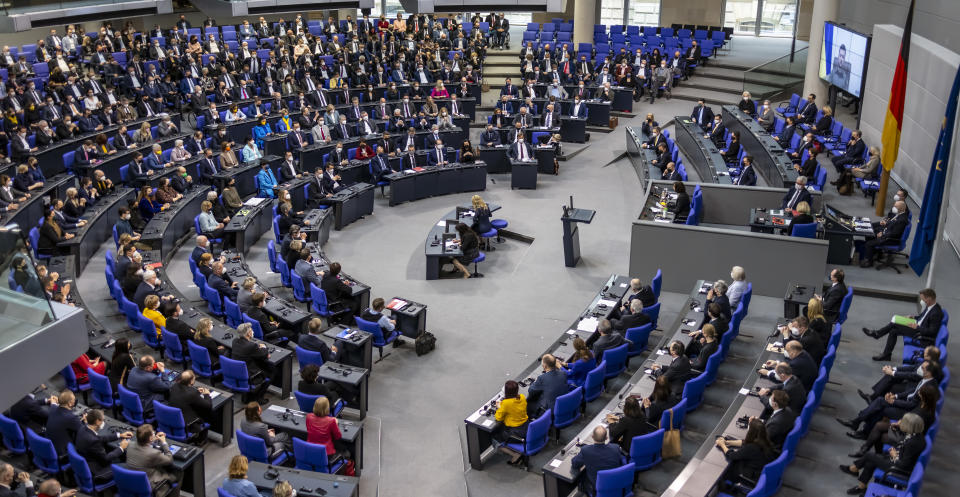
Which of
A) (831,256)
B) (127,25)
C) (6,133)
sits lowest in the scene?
(831,256)

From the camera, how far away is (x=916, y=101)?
1839 centimetres

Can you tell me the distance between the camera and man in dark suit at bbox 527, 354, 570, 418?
1058 cm

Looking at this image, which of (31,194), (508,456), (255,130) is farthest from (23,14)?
(508,456)

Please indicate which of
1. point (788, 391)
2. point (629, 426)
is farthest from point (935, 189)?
point (629, 426)

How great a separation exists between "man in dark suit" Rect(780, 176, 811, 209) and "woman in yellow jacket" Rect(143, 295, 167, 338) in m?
11.1

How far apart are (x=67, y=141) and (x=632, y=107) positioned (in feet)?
54.9

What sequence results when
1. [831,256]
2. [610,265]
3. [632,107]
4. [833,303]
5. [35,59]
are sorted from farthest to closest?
[632,107] → [35,59] → [610,265] → [831,256] → [833,303]

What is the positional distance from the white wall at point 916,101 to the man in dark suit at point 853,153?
101 centimetres

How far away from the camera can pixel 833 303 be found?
12.6 metres

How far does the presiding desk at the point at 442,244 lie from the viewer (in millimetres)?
16047

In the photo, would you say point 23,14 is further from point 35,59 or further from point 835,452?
point 835,452

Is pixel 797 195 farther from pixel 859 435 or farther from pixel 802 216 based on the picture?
pixel 859 435

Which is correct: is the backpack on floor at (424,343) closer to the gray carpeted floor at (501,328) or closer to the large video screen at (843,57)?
the gray carpeted floor at (501,328)

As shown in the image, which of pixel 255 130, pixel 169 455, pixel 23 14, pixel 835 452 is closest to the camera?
pixel 169 455
